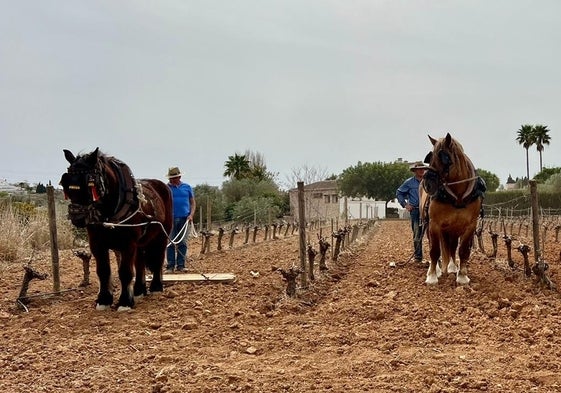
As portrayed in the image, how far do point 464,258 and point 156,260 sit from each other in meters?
3.67

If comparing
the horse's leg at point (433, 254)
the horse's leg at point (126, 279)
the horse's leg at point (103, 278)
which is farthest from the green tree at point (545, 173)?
the horse's leg at point (103, 278)

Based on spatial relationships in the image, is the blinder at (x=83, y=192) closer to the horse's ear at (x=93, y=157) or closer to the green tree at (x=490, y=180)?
the horse's ear at (x=93, y=157)

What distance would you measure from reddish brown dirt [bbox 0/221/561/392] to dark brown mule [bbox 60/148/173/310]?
1.18ft

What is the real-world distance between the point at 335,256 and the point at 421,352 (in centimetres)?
557

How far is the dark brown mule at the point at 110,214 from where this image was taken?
5.19 metres

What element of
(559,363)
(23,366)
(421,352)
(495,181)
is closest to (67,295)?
(23,366)

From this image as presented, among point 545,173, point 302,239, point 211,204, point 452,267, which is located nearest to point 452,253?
point 452,267

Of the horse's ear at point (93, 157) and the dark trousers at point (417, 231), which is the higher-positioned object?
the horse's ear at point (93, 157)

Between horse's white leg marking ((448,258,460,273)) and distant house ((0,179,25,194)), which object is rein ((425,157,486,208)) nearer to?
horse's white leg marking ((448,258,460,273))

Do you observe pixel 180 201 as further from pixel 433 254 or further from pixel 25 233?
pixel 25 233

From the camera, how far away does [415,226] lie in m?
8.85

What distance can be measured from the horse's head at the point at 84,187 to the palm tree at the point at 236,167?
4696 cm

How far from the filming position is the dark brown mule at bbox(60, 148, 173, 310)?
5.19 meters

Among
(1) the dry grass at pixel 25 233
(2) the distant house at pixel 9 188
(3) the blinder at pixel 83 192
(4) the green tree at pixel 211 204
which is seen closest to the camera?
(3) the blinder at pixel 83 192
